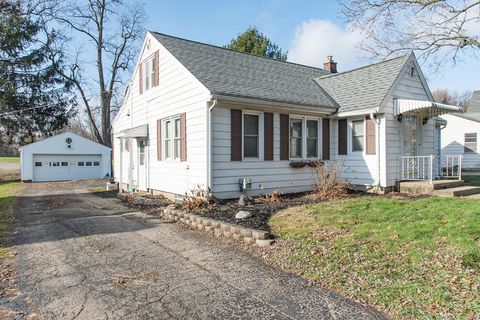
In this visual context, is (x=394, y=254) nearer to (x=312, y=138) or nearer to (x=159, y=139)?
(x=312, y=138)

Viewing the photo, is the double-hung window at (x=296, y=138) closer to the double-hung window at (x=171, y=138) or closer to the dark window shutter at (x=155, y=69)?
the double-hung window at (x=171, y=138)

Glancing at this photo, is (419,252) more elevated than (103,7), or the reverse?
(103,7)

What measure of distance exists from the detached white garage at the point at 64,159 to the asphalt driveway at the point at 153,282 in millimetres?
20220

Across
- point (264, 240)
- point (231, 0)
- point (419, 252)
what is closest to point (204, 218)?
point (264, 240)

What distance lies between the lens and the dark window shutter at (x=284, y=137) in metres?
11.2

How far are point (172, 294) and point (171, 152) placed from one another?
817 cm

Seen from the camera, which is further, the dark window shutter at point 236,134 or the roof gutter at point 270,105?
the dark window shutter at point 236,134

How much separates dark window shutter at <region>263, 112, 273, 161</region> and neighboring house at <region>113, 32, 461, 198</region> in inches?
1.3

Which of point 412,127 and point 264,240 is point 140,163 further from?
point 412,127

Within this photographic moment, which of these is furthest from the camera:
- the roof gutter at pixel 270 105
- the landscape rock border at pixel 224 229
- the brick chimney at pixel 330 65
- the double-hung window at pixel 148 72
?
the brick chimney at pixel 330 65

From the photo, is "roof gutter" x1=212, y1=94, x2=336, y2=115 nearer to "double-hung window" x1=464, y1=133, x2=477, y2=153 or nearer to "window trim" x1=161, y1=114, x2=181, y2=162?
"window trim" x1=161, y1=114, x2=181, y2=162

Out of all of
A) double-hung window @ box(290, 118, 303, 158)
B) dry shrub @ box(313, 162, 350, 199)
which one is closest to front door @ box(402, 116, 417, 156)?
dry shrub @ box(313, 162, 350, 199)

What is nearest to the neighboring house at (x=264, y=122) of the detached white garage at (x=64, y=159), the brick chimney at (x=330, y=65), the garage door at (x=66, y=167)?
the brick chimney at (x=330, y=65)

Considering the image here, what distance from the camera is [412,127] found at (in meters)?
12.5
